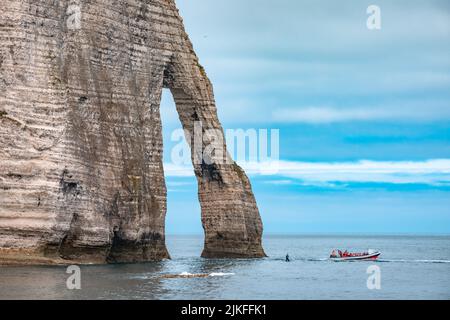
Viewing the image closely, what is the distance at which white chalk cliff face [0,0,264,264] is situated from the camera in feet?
210

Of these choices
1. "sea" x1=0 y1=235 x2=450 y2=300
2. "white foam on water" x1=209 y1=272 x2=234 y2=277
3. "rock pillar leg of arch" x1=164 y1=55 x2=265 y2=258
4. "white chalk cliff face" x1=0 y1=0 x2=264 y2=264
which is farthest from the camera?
"rock pillar leg of arch" x1=164 y1=55 x2=265 y2=258

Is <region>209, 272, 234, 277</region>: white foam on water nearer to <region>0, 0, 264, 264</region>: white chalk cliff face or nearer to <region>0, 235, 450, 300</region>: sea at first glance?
<region>0, 235, 450, 300</region>: sea

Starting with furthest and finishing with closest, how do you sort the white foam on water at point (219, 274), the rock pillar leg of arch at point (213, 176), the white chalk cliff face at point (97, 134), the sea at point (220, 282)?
1. the rock pillar leg of arch at point (213, 176)
2. the white foam on water at point (219, 274)
3. the white chalk cliff face at point (97, 134)
4. the sea at point (220, 282)

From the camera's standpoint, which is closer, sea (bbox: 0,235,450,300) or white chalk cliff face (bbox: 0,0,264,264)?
sea (bbox: 0,235,450,300)

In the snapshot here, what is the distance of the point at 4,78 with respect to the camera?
214 ft

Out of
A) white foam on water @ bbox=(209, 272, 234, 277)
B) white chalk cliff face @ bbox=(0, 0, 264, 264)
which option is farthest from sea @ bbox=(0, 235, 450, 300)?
white chalk cliff face @ bbox=(0, 0, 264, 264)

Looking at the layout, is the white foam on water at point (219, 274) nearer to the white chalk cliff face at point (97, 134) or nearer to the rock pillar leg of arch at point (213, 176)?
the white chalk cliff face at point (97, 134)

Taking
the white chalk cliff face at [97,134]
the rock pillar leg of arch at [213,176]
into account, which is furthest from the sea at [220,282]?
the rock pillar leg of arch at [213,176]

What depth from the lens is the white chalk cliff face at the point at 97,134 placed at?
63938 millimetres

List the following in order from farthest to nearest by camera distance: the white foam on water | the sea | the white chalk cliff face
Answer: the white foam on water → the white chalk cliff face → the sea

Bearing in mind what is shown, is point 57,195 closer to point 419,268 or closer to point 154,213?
point 154,213

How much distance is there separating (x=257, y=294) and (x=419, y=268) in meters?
30.9
